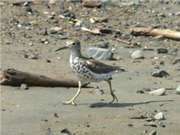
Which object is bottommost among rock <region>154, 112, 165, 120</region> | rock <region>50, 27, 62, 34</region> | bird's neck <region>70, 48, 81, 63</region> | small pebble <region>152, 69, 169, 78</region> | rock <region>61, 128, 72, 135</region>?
small pebble <region>152, 69, 169, 78</region>

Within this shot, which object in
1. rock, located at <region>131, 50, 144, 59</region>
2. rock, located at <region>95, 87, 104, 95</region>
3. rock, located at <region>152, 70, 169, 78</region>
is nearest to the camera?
rock, located at <region>95, 87, 104, 95</region>

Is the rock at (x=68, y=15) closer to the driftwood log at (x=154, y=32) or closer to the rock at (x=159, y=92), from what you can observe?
the driftwood log at (x=154, y=32)

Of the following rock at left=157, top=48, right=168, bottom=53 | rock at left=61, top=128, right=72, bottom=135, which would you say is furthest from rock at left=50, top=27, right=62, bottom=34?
rock at left=61, top=128, right=72, bottom=135

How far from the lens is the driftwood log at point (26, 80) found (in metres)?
10.1

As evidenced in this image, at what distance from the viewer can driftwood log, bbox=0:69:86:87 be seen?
397 inches

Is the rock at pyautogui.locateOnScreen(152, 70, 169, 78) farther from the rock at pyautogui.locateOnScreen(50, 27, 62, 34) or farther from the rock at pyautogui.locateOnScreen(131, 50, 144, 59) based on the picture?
the rock at pyautogui.locateOnScreen(50, 27, 62, 34)

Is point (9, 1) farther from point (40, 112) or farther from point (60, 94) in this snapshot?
point (40, 112)

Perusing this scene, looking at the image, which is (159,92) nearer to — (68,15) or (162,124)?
(162,124)

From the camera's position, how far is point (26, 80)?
10.2 metres

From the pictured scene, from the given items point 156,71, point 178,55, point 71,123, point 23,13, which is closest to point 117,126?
point 71,123

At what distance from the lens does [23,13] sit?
15.3m

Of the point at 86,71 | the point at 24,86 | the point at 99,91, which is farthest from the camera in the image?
the point at 99,91

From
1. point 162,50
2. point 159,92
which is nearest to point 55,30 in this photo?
point 162,50

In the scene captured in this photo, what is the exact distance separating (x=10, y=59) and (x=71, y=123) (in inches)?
133
